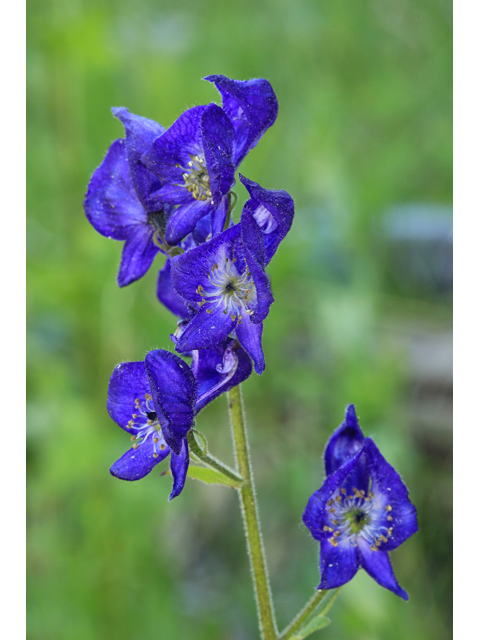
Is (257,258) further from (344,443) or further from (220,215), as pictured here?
(344,443)

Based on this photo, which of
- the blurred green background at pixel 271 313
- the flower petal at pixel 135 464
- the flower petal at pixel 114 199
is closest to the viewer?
the flower petal at pixel 135 464

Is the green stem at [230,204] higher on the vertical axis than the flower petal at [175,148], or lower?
lower

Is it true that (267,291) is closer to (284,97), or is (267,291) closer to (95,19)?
(95,19)

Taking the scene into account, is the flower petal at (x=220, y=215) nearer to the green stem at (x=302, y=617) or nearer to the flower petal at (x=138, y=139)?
the flower petal at (x=138, y=139)

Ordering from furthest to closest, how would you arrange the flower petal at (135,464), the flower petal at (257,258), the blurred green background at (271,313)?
the blurred green background at (271,313), the flower petal at (135,464), the flower petal at (257,258)

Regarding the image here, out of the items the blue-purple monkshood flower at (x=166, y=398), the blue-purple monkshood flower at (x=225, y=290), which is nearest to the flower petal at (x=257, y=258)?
the blue-purple monkshood flower at (x=225, y=290)

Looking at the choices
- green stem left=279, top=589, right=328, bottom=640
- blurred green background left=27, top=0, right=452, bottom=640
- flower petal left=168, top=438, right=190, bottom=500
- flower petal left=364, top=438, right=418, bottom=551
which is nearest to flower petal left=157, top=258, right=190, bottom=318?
flower petal left=168, top=438, right=190, bottom=500
